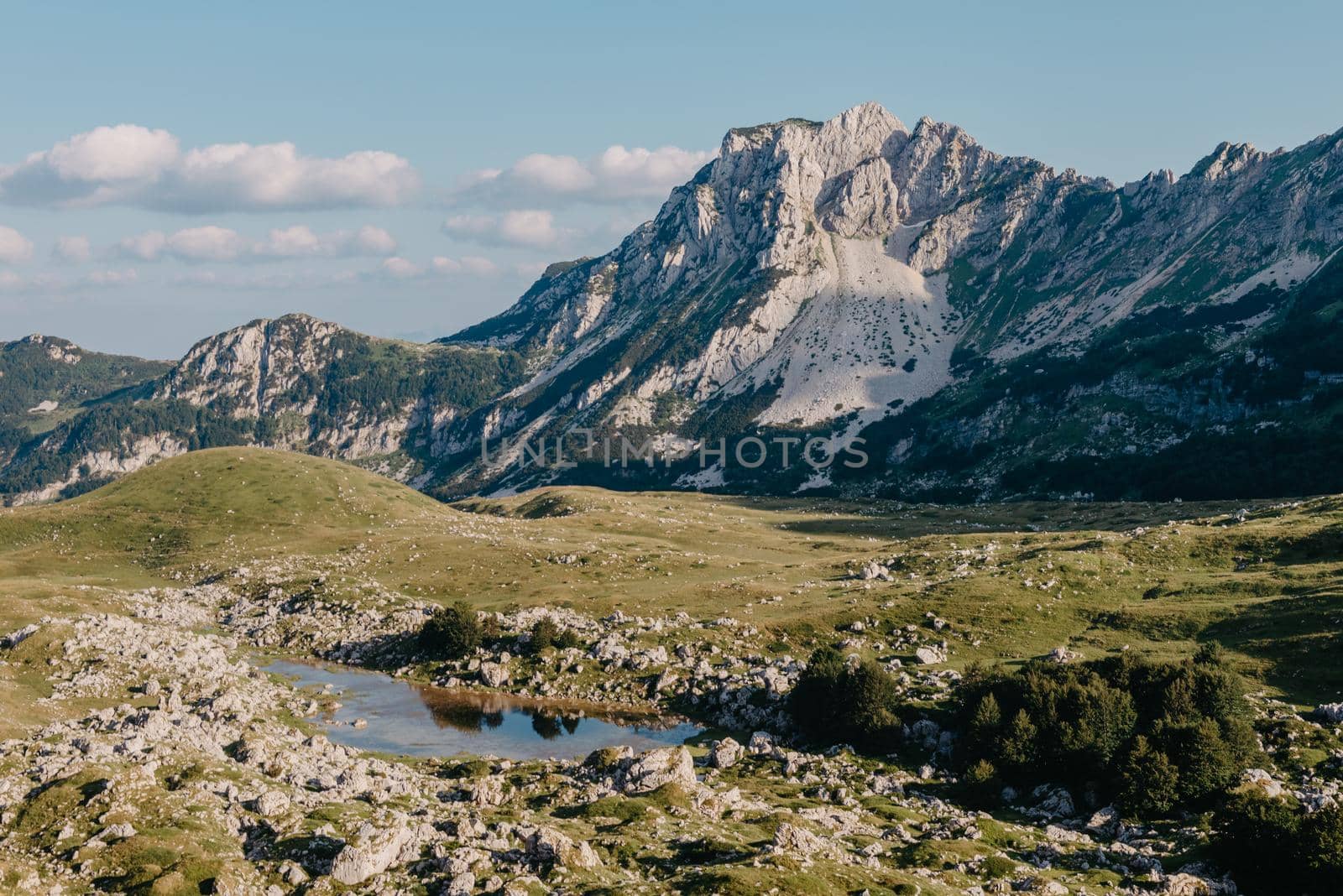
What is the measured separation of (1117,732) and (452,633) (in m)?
65.8

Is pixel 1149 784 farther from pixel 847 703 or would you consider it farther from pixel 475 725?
pixel 475 725

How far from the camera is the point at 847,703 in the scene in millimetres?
70375

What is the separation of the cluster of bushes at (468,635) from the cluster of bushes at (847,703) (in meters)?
30.6

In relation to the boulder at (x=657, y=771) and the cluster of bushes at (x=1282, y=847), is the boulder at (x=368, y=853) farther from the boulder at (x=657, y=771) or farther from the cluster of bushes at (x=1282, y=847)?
the cluster of bushes at (x=1282, y=847)

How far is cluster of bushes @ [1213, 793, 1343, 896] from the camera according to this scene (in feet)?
136

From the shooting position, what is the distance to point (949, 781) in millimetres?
61594

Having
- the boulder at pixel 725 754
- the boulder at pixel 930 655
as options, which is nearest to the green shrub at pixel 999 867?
the boulder at pixel 725 754

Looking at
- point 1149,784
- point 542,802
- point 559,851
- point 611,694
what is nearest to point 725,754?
point 542,802

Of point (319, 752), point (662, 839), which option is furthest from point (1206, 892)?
point (319, 752)

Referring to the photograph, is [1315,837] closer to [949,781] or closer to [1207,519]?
[949,781]

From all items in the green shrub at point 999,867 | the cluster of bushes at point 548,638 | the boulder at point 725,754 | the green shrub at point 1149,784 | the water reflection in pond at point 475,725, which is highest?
the green shrub at point 1149,784

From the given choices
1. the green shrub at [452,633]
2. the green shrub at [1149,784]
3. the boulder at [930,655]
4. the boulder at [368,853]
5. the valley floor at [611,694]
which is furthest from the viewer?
the green shrub at [452,633]

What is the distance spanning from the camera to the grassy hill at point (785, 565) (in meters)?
84.1

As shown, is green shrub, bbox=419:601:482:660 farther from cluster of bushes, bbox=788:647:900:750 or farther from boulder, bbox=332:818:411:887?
boulder, bbox=332:818:411:887
